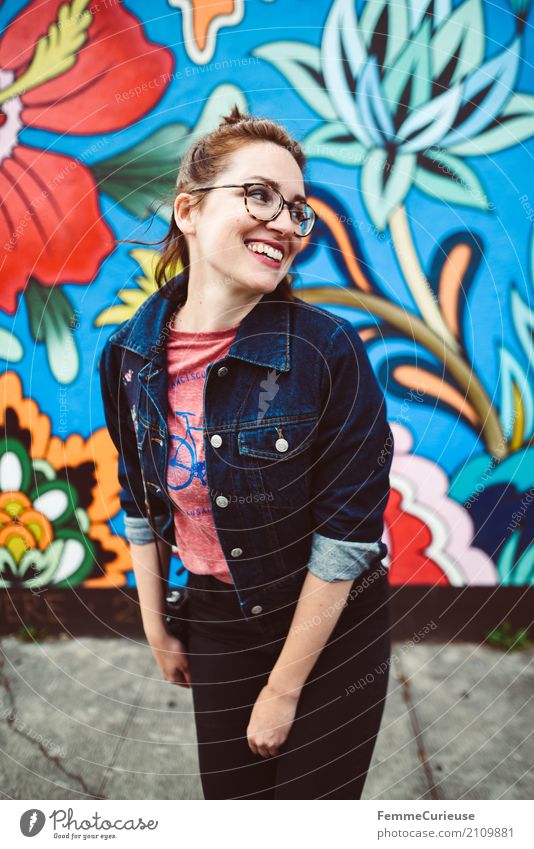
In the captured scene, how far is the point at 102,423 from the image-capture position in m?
1.57

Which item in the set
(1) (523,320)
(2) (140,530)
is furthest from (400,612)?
(2) (140,530)

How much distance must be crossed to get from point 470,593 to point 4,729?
113 cm

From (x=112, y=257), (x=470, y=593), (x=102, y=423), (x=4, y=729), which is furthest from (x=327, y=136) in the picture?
(x=4, y=729)

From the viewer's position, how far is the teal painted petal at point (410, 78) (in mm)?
1188

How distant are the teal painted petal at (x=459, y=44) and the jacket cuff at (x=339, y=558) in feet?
3.22

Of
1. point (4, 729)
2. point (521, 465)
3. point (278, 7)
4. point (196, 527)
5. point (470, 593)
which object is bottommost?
point (4, 729)

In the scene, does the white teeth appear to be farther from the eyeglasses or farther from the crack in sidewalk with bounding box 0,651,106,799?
the crack in sidewalk with bounding box 0,651,106,799

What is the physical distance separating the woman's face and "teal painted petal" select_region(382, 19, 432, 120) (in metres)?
0.60

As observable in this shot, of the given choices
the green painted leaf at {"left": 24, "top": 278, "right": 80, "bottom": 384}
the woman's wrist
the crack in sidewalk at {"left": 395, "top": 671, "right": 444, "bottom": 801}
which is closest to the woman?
the woman's wrist

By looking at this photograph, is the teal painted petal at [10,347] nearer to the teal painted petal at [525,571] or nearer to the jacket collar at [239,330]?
the jacket collar at [239,330]

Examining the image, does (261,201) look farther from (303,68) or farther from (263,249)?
(303,68)

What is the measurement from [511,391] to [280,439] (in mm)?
903

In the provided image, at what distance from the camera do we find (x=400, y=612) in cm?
156

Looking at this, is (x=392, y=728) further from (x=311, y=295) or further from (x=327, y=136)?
(x=327, y=136)
